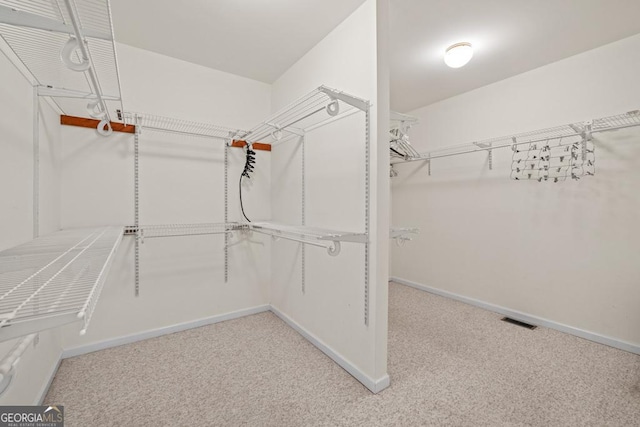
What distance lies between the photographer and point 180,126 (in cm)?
235

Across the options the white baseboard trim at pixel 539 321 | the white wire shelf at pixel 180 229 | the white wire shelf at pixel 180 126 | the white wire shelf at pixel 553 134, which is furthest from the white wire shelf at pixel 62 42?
the white baseboard trim at pixel 539 321

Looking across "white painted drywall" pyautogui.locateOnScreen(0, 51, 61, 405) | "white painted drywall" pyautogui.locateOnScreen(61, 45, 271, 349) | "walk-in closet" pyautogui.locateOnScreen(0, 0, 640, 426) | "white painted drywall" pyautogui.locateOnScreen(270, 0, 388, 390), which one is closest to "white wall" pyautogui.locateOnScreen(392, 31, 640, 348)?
"walk-in closet" pyautogui.locateOnScreen(0, 0, 640, 426)

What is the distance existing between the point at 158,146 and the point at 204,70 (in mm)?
828

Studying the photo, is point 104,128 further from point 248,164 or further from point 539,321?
point 539,321

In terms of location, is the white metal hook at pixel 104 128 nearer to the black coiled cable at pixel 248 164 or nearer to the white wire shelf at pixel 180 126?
the white wire shelf at pixel 180 126

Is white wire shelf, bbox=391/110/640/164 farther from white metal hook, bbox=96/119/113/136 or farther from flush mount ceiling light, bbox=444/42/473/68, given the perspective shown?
white metal hook, bbox=96/119/113/136

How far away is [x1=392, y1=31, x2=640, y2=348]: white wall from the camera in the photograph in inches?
83.0

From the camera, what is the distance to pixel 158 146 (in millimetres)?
2275

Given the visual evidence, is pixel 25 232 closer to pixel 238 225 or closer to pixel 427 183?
pixel 238 225

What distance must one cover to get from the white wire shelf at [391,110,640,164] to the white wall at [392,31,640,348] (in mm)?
87

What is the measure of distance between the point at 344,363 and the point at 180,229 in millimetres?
1724

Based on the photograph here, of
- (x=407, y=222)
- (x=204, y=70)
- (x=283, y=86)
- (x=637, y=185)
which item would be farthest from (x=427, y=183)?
(x=204, y=70)

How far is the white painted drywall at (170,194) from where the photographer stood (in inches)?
80.7

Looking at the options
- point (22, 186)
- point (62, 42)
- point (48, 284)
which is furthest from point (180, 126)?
point (48, 284)
